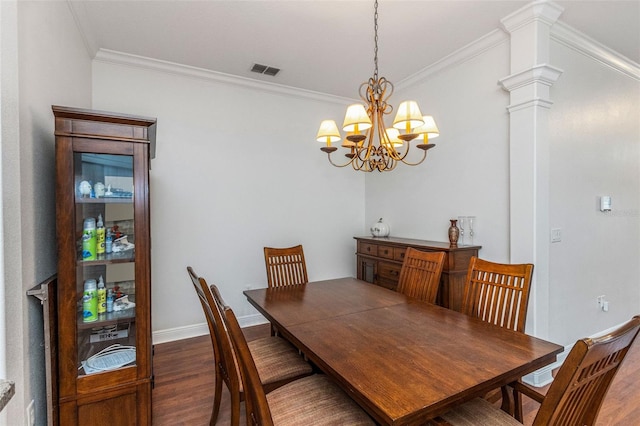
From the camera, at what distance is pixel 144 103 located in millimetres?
3213

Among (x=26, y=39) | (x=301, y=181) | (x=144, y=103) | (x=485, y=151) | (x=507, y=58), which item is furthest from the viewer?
(x=301, y=181)

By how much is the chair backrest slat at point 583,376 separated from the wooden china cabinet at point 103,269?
1.89 m

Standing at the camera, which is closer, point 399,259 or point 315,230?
point 399,259

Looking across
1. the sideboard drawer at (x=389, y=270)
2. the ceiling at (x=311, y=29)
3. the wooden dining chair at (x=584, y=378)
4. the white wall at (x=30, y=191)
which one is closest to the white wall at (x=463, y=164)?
the ceiling at (x=311, y=29)

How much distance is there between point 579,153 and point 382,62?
201cm

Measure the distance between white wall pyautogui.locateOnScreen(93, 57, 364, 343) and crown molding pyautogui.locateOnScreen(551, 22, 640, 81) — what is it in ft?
7.88

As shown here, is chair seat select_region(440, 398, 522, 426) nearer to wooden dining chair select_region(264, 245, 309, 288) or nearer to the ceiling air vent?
wooden dining chair select_region(264, 245, 309, 288)

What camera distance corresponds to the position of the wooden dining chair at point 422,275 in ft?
7.61

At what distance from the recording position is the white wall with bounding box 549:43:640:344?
270cm

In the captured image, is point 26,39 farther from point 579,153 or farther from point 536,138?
point 579,153

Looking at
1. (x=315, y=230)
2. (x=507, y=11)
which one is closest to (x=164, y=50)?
(x=315, y=230)

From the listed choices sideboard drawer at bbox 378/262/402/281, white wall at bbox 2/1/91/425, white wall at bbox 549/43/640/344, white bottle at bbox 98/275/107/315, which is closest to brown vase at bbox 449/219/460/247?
sideboard drawer at bbox 378/262/402/281

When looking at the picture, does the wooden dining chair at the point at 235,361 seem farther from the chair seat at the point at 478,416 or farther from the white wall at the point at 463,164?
the white wall at the point at 463,164

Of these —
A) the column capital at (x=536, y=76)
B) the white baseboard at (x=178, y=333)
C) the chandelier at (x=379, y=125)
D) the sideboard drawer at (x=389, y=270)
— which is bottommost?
the white baseboard at (x=178, y=333)
